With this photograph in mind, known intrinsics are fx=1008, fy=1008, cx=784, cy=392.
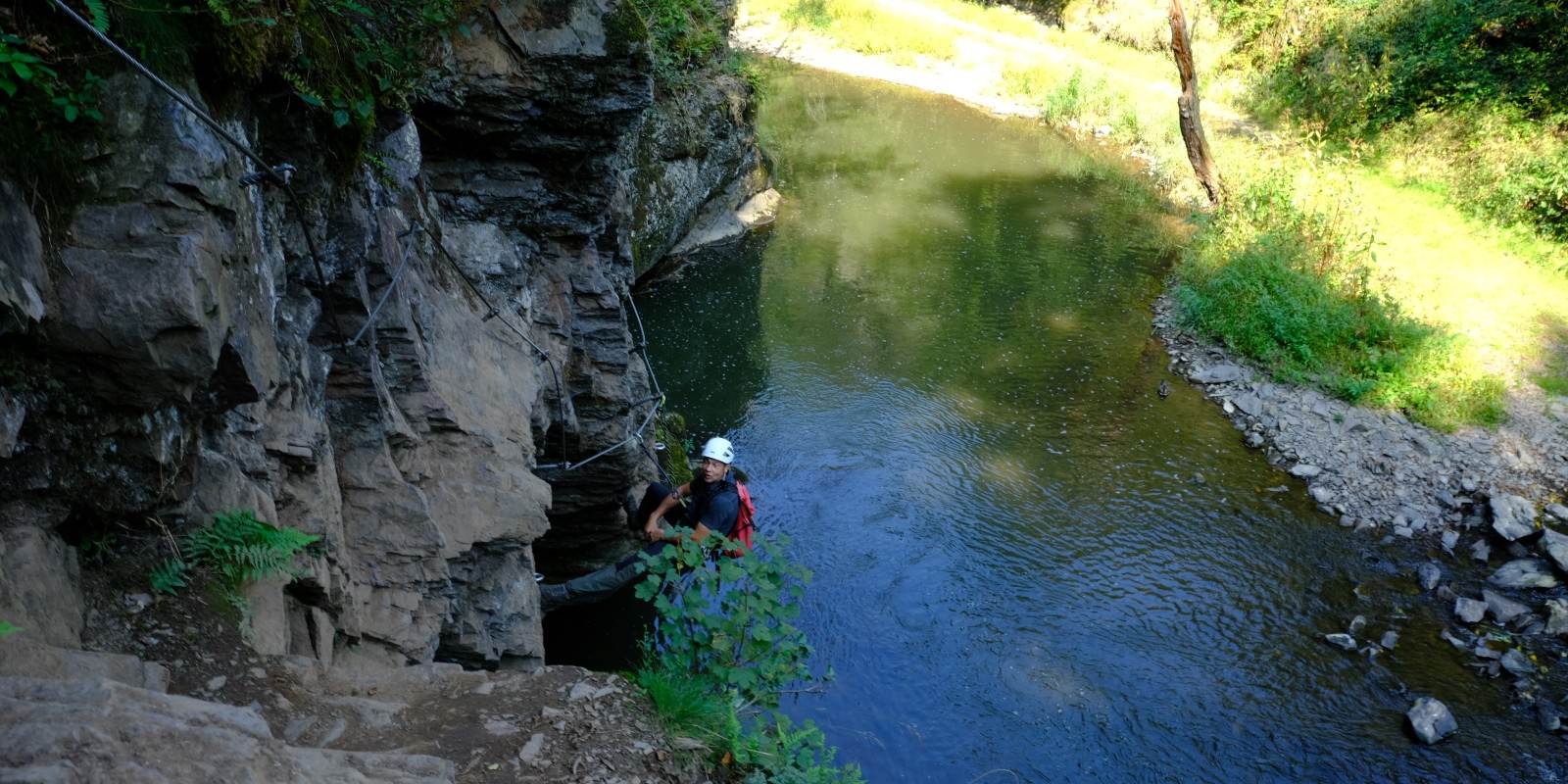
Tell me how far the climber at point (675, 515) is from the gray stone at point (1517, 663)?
741 centimetres

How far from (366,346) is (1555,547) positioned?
464 inches

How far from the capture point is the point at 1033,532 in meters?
11.1

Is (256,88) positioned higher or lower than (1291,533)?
higher

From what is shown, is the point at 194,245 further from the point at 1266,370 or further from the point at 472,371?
the point at 1266,370

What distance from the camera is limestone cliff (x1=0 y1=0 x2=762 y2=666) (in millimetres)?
3982

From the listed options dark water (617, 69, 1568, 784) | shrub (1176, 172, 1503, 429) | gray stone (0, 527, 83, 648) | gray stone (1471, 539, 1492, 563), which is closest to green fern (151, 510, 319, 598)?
gray stone (0, 527, 83, 648)

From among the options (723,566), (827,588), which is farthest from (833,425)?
(723,566)

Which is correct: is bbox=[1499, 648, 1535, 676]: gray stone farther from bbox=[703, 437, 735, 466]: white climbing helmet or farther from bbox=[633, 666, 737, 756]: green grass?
bbox=[633, 666, 737, 756]: green grass

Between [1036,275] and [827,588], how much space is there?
9450 mm

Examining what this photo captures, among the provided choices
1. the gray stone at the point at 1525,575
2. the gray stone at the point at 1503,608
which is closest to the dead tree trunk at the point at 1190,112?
the gray stone at the point at 1525,575

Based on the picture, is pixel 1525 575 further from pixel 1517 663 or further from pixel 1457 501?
pixel 1517 663

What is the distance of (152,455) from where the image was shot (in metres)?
4.26

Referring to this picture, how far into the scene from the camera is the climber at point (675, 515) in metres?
8.25

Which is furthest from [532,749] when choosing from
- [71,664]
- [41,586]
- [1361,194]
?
[1361,194]
